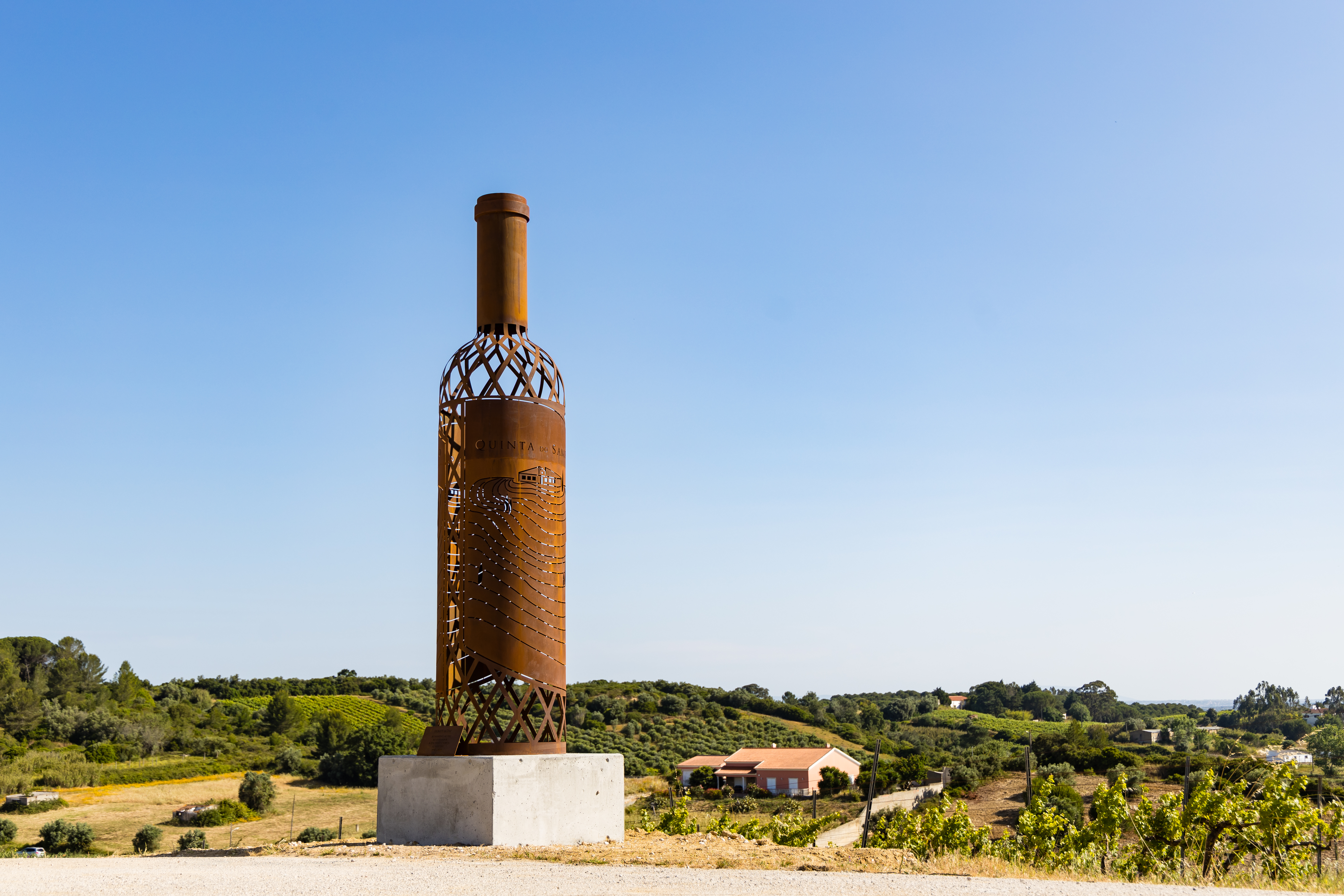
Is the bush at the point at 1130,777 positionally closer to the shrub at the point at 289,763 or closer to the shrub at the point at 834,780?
the shrub at the point at 834,780

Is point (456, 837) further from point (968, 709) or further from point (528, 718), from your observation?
point (968, 709)

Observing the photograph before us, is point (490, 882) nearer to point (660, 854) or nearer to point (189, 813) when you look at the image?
point (660, 854)

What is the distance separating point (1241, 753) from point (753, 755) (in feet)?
82.7

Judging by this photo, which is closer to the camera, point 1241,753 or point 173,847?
point 173,847

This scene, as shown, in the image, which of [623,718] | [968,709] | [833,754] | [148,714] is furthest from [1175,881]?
[968,709]

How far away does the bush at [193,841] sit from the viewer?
100 ft

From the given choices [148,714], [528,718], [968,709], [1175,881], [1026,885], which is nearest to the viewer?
[1026,885]

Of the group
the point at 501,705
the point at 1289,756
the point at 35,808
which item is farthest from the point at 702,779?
the point at 501,705

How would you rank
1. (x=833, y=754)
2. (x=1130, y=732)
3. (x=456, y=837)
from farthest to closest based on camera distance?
(x=1130, y=732) → (x=833, y=754) → (x=456, y=837)

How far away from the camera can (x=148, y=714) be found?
64375 millimetres

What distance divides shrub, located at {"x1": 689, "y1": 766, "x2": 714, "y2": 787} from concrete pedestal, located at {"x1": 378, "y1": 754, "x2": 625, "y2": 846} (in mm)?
38441

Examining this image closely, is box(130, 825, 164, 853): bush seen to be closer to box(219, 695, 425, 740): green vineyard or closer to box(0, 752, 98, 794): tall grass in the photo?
Result: box(0, 752, 98, 794): tall grass

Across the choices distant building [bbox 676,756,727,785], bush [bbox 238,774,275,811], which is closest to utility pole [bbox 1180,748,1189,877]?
bush [bbox 238,774,275,811]

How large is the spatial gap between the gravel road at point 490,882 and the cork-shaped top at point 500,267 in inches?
286
